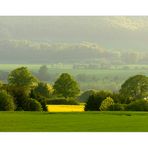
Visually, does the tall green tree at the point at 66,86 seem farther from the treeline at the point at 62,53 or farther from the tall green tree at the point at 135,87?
the tall green tree at the point at 135,87

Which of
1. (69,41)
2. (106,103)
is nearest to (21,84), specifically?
(69,41)

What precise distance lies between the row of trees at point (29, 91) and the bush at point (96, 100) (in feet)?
0.81

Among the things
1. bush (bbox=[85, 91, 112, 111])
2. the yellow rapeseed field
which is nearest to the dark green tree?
the yellow rapeseed field

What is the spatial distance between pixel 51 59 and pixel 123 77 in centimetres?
122

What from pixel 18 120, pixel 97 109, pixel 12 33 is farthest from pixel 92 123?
pixel 12 33

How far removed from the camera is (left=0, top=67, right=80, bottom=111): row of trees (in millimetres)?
12953

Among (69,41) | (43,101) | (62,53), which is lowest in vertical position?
(43,101)

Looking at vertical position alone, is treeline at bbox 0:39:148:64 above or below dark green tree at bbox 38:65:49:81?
above

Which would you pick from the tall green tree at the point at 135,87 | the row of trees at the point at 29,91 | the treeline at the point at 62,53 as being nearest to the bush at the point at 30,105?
the row of trees at the point at 29,91

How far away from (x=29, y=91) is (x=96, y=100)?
1114 mm

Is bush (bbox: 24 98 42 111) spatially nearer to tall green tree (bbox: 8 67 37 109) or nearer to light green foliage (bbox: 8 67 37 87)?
tall green tree (bbox: 8 67 37 109)

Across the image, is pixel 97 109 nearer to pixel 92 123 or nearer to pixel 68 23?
pixel 92 123

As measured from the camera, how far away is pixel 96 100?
1299cm

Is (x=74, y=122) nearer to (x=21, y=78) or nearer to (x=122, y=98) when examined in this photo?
(x=122, y=98)
